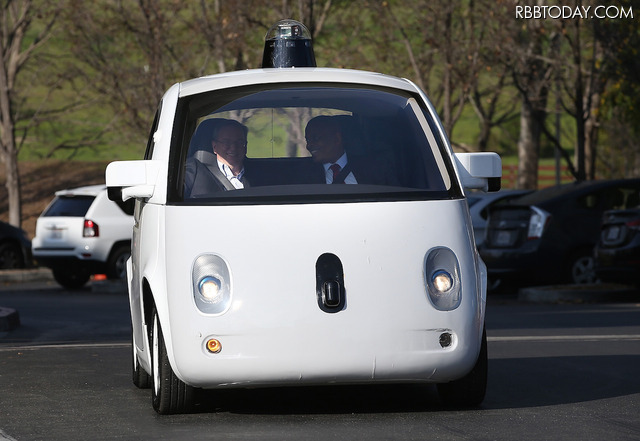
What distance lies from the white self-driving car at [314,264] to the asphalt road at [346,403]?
0.79ft

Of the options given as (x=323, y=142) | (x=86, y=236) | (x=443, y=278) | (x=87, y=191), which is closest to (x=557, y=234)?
(x=86, y=236)

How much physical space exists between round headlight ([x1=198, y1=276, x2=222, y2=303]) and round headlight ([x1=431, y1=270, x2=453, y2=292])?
104cm

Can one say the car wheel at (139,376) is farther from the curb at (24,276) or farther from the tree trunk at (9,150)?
the tree trunk at (9,150)

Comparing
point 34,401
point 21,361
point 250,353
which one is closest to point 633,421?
point 250,353

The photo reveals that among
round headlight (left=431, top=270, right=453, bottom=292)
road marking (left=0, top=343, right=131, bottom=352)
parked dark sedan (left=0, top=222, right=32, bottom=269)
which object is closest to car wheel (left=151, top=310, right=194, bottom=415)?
round headlight (left=431, top=270, right=453, bottom=292)

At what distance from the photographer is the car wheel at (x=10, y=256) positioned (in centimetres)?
2566

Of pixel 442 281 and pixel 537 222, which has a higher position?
pixel 442 281

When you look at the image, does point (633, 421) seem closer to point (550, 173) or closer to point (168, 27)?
point (168, 27)

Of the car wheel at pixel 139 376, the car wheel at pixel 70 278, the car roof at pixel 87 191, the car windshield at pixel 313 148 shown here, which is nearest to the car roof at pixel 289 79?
the car windshield at pixel 313 148

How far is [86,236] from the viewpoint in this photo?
71.9 feet

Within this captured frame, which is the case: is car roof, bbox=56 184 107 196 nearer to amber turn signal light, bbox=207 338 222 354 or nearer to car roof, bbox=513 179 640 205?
car roof, bbox=513 179 640 205

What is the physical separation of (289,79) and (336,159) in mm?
515

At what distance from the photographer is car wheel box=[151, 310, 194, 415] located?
6727 mm

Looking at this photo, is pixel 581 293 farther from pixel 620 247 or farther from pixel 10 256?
pixel 10 256
